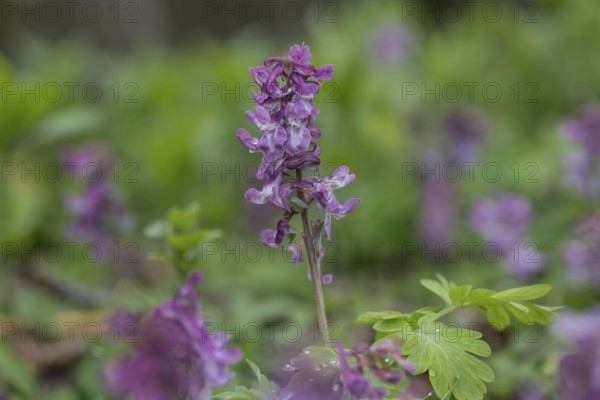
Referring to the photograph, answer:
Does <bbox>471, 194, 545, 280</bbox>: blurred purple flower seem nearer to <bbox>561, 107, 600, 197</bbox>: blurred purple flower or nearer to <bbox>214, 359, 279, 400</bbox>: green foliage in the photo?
<bbox>561, 107, 600, 197</bbox>: blurred purple flower

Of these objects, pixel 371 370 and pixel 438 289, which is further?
pixel 438 289

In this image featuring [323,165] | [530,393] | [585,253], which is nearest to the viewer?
[530,393]

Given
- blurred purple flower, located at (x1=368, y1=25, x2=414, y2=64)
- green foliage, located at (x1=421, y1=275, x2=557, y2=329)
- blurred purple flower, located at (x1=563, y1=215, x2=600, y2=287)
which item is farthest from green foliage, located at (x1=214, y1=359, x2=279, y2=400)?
blurred purple flower, located at (x1=368, y1=25, x2=414, y2=64)

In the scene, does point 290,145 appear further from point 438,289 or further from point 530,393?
point 530,393

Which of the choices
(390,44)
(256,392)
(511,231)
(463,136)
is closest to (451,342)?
(256,392)

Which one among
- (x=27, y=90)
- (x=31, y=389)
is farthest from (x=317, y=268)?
(x=27, y=90)

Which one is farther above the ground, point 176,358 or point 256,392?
point 176,358

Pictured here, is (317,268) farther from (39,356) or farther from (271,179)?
(39,356)
